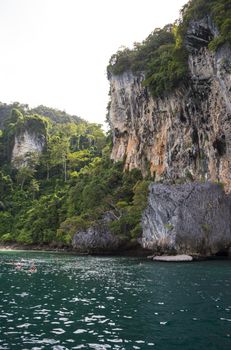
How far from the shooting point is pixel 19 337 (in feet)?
39.0

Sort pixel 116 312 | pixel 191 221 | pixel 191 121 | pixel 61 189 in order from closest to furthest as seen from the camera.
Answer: pixel 116 312, pixel 191 221, pixel 191 121, pixel 61 189

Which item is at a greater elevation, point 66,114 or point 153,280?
point 66,114

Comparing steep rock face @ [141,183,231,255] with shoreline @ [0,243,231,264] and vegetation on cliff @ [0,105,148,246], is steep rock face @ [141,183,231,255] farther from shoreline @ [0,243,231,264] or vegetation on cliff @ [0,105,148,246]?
vegetation on cliff @ [0,105,148,246]

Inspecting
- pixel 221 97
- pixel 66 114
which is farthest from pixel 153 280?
pixel 66 114

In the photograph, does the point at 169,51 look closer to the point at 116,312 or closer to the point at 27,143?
the point at 116,312

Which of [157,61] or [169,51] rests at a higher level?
[169,51]

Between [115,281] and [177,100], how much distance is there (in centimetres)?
3287

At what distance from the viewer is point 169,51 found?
183 ft

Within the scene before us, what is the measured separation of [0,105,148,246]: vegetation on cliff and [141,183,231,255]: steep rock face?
607 cm

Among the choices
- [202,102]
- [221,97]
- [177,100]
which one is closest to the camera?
[221,97]

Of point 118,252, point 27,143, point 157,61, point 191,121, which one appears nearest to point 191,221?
point 191,121

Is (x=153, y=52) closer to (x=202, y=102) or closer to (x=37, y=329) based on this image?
(x=202, y=102)

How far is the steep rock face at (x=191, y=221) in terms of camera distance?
40.6m

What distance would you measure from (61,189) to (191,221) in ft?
167
